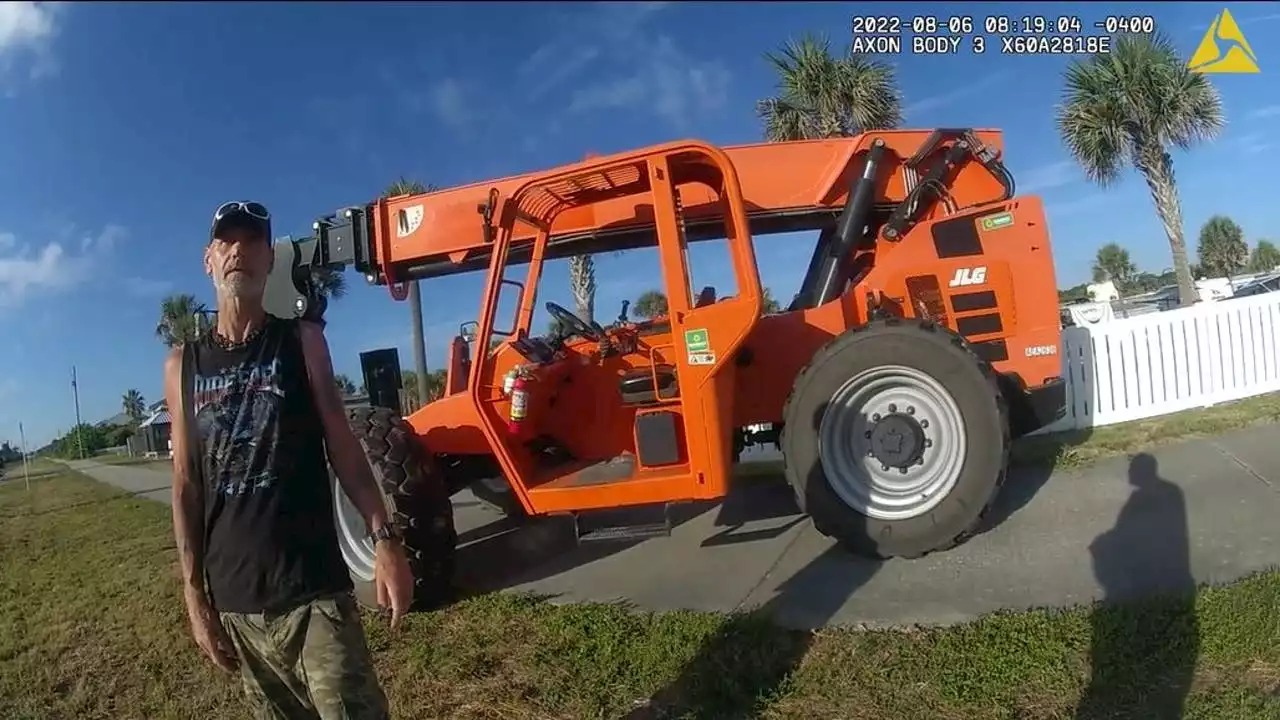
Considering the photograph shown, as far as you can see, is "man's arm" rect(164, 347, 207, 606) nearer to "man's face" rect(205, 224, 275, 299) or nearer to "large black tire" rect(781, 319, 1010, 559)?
"man's face" rect(205, 224, 275, 299)

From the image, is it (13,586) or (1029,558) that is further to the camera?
(13,586)

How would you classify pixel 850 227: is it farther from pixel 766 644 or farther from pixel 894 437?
pixel 766 644

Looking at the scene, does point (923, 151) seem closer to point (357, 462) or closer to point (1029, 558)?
point (1029, 558)

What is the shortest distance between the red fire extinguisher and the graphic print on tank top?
2957 mm

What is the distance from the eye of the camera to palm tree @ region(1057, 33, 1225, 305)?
1748cm

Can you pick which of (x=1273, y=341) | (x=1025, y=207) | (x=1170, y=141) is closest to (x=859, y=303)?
(x=1025, y=207)

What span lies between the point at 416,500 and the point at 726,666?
2.09m

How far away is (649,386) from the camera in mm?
5387

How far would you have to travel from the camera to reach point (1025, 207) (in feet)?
17.5

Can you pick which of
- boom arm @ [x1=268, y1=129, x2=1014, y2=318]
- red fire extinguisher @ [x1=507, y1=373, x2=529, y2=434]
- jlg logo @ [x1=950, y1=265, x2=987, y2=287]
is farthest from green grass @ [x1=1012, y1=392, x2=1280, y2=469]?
red fire extinguisher @ [x1=507, y1=373, x2=529, y2=434]

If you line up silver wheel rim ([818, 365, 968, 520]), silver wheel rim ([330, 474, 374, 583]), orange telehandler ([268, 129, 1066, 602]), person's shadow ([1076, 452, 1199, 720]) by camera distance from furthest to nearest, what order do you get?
silver wheel rim ([330, 474, 374, 583]), silver wheel rim ([818, 365, 968, 520]), orange telehandler ([268, 129, 1066, 602]), person's shadow ([1076, 452, 1199, 720])

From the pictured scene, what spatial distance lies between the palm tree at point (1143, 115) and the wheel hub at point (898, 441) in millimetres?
15691

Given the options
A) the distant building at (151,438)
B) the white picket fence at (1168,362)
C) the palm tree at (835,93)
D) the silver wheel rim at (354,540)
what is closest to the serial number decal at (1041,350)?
the white picket fence at (1168,362)

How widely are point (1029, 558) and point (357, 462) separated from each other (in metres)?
3.64
